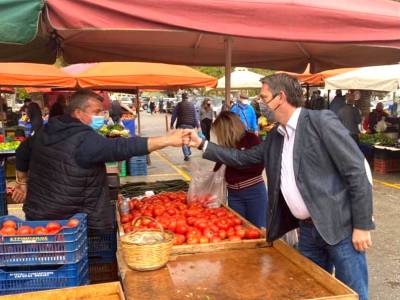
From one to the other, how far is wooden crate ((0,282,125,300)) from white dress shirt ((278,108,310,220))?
121cm

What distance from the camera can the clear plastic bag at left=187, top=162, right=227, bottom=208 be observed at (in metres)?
4.61

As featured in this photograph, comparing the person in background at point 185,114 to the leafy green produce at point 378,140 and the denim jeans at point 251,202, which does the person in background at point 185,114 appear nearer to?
the leafy green produce at point 378,140

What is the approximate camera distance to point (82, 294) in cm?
271

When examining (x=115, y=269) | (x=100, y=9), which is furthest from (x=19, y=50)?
(x=100, y=9)

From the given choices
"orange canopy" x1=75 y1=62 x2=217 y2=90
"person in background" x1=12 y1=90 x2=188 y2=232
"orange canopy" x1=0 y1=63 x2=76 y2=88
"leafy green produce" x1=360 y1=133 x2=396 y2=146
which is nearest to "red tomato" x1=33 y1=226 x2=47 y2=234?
"person in background" x1=12 y1=90 x2=188 y2=232

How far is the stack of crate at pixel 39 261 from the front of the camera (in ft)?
9.51

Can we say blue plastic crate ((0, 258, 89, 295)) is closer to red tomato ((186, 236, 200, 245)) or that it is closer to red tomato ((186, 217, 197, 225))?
red tomato ((186, 236, 200, 245))

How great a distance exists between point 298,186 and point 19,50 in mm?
3757

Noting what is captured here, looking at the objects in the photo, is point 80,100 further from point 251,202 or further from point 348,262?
point 348,262

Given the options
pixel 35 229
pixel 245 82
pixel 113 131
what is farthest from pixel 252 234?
pixel 245 82

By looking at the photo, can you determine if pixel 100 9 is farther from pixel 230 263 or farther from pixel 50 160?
pixel 230 263

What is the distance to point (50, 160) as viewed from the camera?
3.40 m

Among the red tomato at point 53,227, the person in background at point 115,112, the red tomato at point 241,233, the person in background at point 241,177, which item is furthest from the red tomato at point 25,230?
the person in background at point 115,112

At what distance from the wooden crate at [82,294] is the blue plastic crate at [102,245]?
113 centimetres
